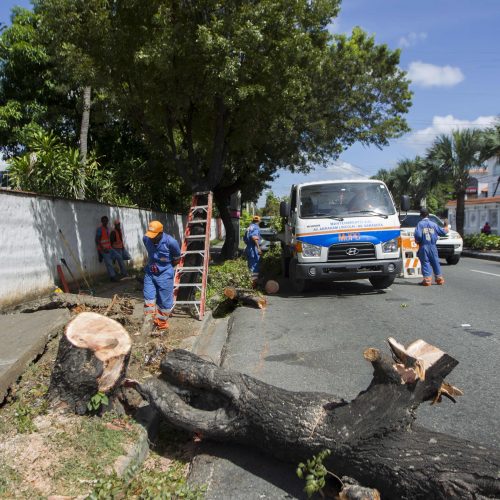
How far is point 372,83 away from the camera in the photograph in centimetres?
1855

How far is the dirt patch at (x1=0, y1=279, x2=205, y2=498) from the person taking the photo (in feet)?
10.5

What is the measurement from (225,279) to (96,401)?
7.90 m

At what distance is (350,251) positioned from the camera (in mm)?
10297

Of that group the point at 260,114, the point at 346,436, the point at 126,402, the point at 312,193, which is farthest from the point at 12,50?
the point at 346,436

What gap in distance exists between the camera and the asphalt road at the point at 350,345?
391 centimetres

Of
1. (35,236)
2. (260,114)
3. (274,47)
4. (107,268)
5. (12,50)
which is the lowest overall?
(107,268)

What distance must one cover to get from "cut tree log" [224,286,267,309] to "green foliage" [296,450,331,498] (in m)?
6.47

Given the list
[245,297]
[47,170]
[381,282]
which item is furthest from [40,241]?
[381,282]

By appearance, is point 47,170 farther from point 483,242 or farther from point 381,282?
point 483,242

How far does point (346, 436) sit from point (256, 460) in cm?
90

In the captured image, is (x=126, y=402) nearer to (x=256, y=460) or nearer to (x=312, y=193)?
(x=256, y=460)

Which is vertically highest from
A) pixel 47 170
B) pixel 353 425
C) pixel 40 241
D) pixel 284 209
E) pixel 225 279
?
pixel 47 170

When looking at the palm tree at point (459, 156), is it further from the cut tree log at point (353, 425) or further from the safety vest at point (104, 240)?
the cut tree log at point (353, 425)

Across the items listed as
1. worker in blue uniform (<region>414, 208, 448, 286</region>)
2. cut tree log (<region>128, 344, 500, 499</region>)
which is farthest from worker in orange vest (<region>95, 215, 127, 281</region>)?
cut tree log (<region>128, 344, 500, 499</region>)
